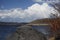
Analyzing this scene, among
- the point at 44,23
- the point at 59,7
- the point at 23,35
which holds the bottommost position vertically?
the point at 23,35

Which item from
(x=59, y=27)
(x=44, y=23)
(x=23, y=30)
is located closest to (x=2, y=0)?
(x=23, y=30)

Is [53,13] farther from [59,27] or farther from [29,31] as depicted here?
[29,31]

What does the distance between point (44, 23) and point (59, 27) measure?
182 mm

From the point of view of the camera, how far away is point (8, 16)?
6.65ft

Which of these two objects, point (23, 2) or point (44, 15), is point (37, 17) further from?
point (23, 2)

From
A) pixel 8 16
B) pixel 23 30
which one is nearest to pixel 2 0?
pixel 8 16

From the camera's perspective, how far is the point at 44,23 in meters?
1.98

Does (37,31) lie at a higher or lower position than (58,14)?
lower

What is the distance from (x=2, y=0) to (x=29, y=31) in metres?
0.49

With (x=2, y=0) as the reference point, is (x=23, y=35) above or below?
below

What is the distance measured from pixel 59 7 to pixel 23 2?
43 centimetres

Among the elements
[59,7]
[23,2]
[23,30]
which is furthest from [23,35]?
[59,7]

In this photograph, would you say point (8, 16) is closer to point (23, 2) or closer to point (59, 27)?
point (23, 2)

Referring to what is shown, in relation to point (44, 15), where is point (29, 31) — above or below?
below
